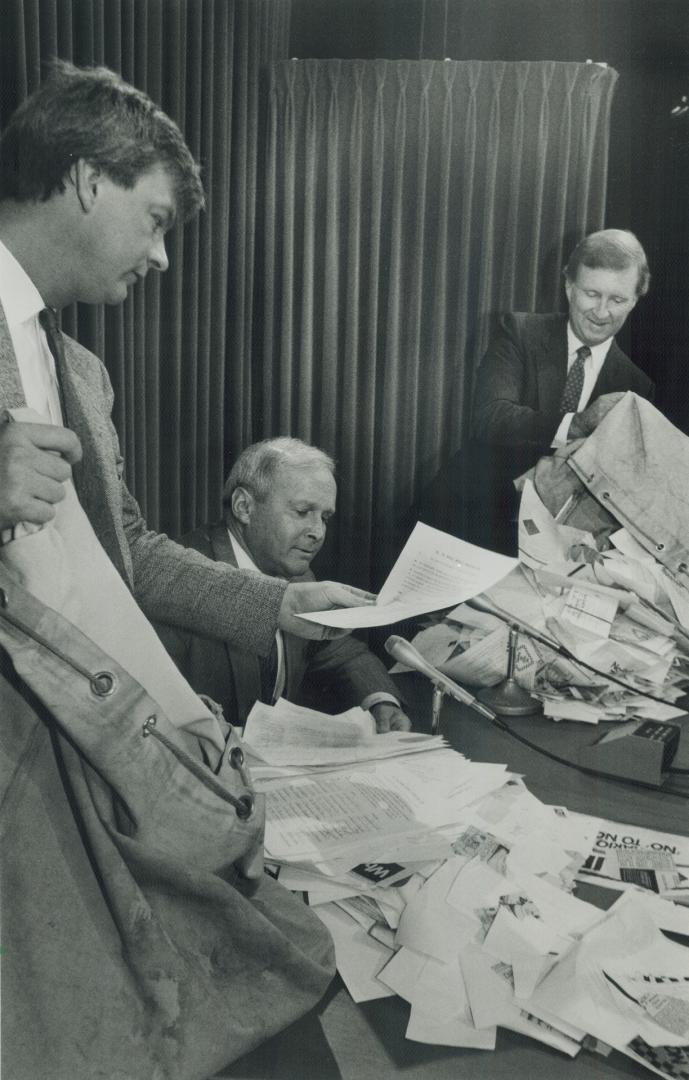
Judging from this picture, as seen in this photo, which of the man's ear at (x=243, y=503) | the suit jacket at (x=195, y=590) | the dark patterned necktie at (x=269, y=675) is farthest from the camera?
the man's ear at (x=243, y=503)

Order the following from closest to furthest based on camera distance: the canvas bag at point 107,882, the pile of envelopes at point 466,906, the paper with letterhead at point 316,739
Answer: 1. the canvas bag at point 107,882
2. the pile of envelopes at point 466,906
3. the paper with letterhead at point 316,739

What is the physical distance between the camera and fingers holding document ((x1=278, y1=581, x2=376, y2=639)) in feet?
4.07

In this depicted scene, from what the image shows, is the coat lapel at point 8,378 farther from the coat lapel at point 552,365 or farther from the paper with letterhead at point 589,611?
the coat lapel at point 552,365

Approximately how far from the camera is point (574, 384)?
268 centimetres

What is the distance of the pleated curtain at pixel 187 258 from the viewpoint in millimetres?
1859

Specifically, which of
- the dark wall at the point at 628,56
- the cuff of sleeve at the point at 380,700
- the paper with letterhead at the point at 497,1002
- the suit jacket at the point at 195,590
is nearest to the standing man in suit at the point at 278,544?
the cuff of sleeve at the point at 380,700

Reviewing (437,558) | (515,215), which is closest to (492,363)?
(515,215)

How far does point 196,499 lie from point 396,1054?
2.11 metres

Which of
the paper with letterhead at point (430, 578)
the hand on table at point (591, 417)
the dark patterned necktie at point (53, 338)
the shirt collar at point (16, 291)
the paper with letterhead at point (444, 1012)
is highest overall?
the shirt collar at point (16, 291)

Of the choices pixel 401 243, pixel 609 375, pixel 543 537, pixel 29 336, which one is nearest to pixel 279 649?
pixel 543 537

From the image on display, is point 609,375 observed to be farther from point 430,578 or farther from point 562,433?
point 430,578

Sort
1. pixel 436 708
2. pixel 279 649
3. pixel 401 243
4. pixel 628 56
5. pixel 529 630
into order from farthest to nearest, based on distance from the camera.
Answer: pixel 401 243
pixel 628 56
pixel 279 649
pixel 529 630
pixel 436 708

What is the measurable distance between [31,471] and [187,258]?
1907 millimetres

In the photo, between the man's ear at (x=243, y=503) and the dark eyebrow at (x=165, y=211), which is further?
the man's ear at (x=243, y=503)
